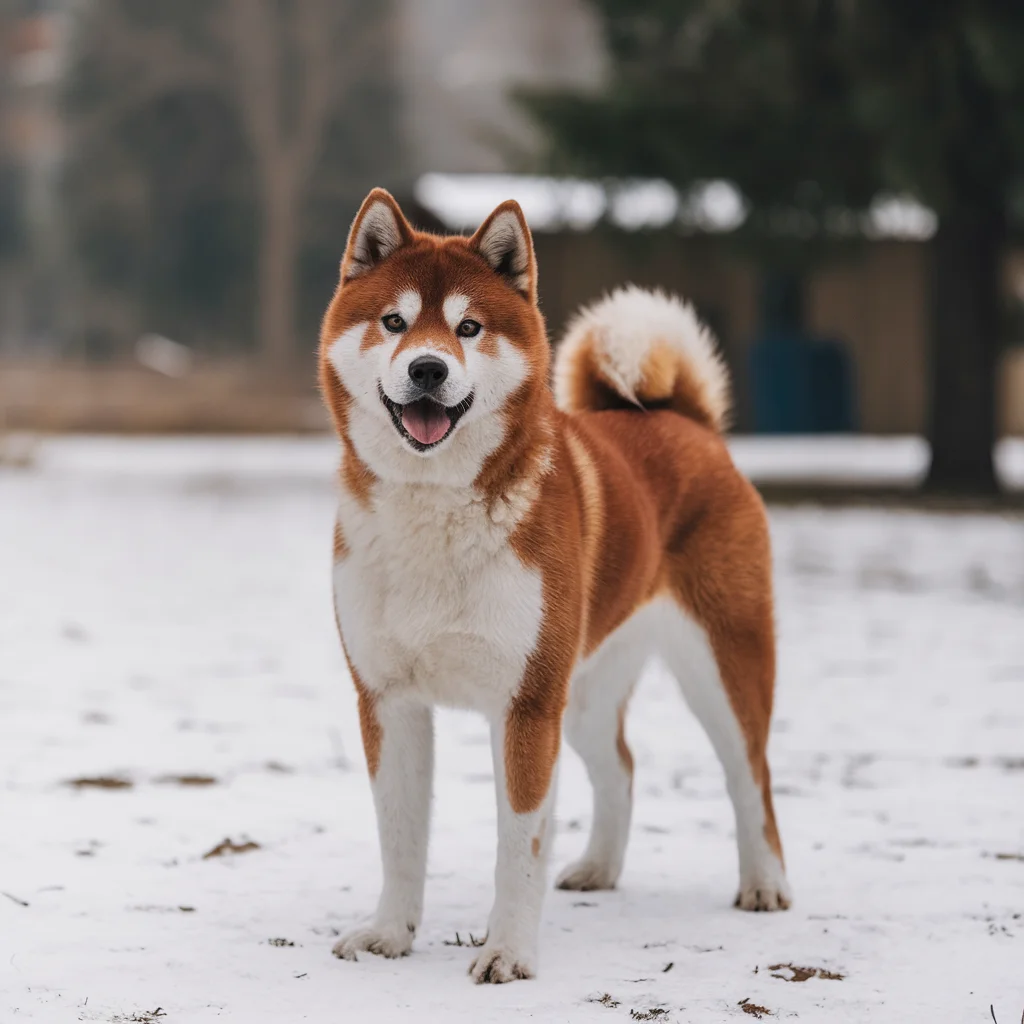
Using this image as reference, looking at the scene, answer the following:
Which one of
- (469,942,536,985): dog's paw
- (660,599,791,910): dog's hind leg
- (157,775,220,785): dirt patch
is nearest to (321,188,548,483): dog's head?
(660,599,791,910): dog's hind leg

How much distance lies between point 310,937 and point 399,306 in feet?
4.79

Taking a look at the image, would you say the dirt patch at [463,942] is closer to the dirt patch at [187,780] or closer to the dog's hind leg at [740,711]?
the dog's hind leg at [740,711]

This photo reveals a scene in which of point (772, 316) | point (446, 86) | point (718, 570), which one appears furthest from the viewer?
point (446, 86)

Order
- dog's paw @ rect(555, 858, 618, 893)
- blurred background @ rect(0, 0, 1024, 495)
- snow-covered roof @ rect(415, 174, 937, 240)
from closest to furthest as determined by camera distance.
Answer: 1. dog's paw @ rect(555, 858, 618, 893)
2. blurred background @ rect(0, 0, 1024, 495)
3. snow-covered roof @ rect(415, 174, 937, 240)

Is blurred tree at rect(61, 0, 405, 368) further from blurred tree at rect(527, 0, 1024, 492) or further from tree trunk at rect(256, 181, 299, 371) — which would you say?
blurred tree at rect(527, 0, 1024, 492)

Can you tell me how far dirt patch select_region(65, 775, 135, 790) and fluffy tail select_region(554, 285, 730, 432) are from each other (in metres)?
1.85

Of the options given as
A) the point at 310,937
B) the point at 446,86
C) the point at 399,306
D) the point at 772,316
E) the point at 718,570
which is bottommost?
the point at 310,937

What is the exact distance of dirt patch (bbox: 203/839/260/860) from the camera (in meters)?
4.46

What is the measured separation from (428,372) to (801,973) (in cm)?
152

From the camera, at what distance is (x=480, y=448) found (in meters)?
3.56

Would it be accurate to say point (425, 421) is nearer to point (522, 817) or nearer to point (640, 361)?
point (522, 817)

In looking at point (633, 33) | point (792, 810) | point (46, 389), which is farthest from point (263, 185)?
point (792, 810)

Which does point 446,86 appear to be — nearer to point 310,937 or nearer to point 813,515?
point 813,515

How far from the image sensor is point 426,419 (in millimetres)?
3471
